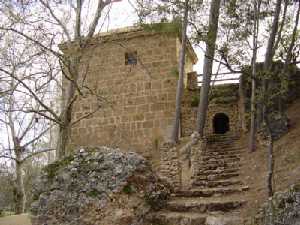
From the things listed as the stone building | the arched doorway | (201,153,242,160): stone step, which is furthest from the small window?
(201,153,242,160): stone step

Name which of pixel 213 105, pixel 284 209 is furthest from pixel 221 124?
pixel 284 209

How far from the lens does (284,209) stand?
4738mm

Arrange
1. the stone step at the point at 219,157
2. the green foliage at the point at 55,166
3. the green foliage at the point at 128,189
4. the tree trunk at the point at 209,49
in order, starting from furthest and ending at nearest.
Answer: the stone step at the point at 219,157 → the tree trunk at the point at 209,49 → the green foliage at the point at 55,166 → the green foliage at the point at 128,189

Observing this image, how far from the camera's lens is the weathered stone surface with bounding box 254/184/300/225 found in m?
4.57

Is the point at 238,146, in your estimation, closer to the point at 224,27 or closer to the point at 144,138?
the point at 144,138

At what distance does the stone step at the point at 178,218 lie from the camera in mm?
6016

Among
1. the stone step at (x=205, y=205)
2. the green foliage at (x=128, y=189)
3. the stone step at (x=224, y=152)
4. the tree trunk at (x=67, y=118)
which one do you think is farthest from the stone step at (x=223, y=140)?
the green foliage at (x=128, y=189)

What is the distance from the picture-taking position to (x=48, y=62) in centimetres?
995

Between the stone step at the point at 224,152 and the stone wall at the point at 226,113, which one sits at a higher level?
the stone wall at the point at 226,113

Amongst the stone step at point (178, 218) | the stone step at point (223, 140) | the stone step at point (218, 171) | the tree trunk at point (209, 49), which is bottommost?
the stone step at point (178, 218)

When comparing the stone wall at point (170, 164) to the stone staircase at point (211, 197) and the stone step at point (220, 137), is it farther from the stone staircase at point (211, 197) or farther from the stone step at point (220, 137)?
the stone step at point (220, 137)

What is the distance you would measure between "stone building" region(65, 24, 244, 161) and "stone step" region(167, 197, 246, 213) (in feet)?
25.3

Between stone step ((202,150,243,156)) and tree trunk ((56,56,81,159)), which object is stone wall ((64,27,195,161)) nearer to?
stone step ((202,150,243,156))

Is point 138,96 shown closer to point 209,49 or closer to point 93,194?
point 209,49
